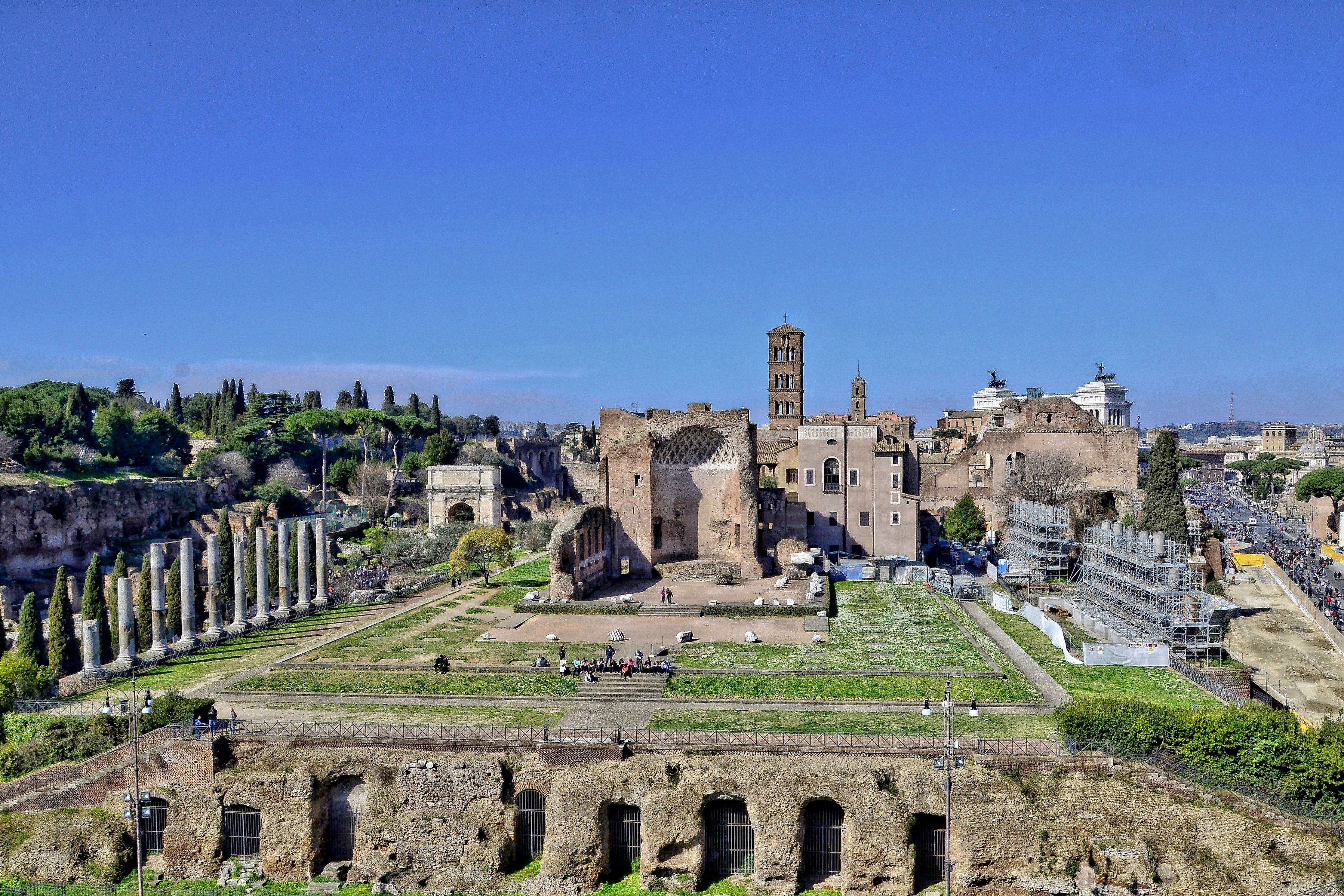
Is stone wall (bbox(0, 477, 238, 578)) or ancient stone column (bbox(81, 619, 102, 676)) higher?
stone wall (bbox(0, 477, 238, 578))

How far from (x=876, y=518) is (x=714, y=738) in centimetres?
3509

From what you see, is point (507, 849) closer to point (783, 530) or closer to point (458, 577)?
point (458, 577)

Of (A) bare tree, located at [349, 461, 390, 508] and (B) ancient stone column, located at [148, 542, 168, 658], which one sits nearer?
(B) ancient stone column, located at [148, 542, 168, 658]

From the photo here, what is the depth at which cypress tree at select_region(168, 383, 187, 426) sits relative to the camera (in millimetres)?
111750

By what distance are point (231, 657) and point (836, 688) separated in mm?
22327

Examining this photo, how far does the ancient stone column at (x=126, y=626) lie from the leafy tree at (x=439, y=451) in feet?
198

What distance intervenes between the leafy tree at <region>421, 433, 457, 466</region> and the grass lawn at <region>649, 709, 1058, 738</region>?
239 ft

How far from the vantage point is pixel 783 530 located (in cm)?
5734

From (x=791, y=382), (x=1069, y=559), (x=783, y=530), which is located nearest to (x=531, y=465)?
(x=791, y=382)

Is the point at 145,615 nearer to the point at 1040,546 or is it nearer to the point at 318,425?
the point at 1040,546

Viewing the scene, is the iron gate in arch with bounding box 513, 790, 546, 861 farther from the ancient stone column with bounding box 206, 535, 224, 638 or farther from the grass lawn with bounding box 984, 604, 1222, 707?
the ancient stone column with bounding box 206, 535, 224, 638

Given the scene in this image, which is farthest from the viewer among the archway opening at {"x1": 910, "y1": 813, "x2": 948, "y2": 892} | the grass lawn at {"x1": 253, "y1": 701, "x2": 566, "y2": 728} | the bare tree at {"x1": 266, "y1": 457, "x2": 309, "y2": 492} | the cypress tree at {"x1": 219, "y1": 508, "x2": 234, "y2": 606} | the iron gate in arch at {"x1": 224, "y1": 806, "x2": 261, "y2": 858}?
the bare tree at {"x1": 266, "y1": 457, "x2": 309, "y2": 492}

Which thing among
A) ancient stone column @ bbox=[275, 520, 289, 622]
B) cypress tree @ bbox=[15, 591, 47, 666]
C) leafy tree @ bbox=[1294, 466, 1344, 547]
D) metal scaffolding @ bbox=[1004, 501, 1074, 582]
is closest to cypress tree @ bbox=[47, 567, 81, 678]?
cypress tree @ bbox=[15, 591, 47, 666]

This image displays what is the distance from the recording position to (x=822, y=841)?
23438 millimetres
